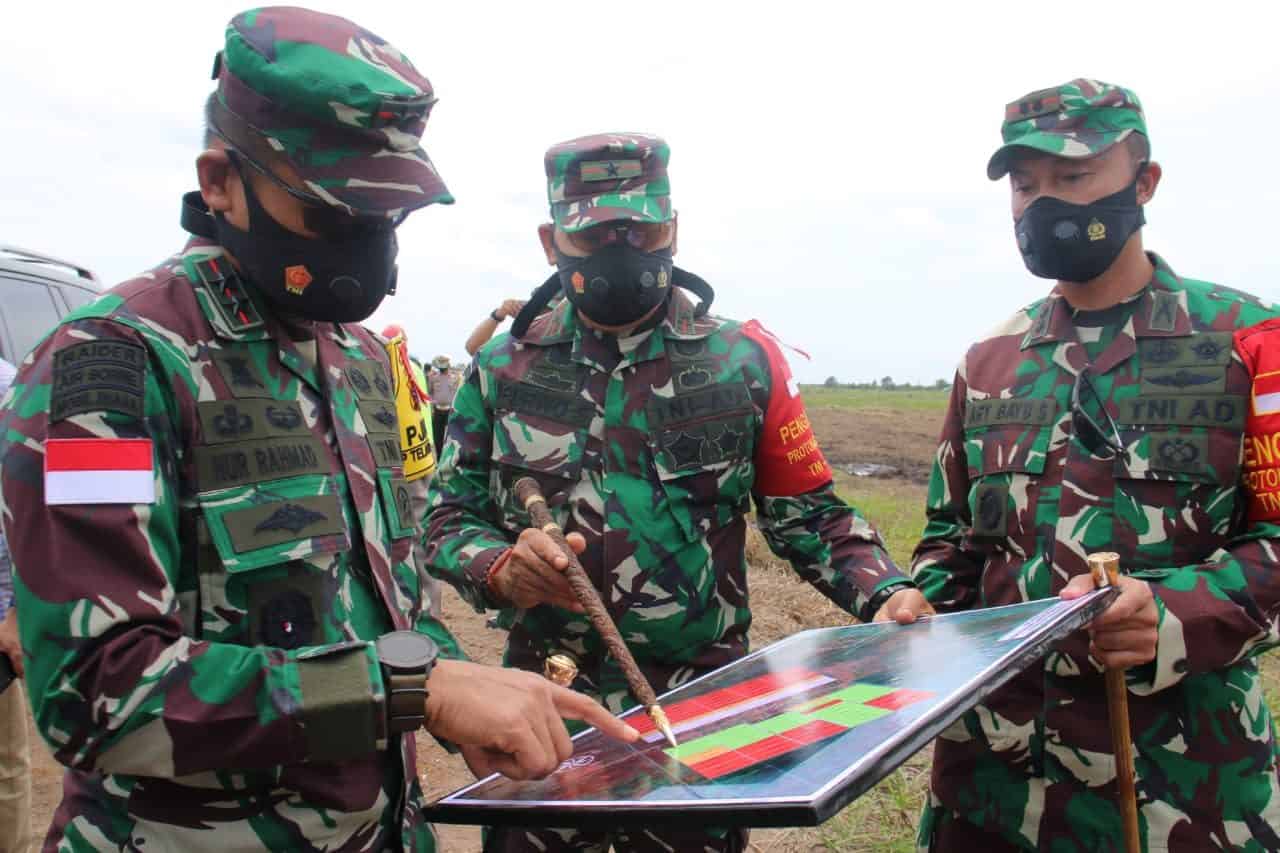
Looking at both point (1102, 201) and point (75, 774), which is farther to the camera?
point (1102, 201)

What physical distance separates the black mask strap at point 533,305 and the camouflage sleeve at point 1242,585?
5.62 feet

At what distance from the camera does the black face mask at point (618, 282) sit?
8.10ft

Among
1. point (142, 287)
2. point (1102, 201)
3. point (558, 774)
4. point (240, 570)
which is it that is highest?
point (1102, 201)

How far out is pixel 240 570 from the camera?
149cm

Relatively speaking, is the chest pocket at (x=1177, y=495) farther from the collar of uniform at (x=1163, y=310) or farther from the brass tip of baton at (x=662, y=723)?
the brass tip of baton at (x=662, y=723)

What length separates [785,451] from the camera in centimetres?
255

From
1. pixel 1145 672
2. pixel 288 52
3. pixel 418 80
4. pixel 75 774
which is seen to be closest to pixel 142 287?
pixel 288 52

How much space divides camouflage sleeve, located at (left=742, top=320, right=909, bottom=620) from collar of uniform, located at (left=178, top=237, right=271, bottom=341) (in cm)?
135

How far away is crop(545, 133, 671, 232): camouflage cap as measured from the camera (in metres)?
2.47

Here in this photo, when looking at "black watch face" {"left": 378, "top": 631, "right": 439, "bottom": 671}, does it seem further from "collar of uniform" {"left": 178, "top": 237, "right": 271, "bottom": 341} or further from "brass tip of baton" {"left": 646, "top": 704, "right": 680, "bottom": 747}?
"collar of uniform" {"left": 178, "top": 237, "right": 271, "bottom": 341}

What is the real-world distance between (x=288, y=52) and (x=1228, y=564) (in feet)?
7.20

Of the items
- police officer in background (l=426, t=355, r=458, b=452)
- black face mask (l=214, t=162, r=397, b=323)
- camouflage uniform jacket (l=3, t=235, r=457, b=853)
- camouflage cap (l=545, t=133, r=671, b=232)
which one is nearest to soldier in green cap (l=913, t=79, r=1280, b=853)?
camouflage cap (l=545, t=133, r=671, b=232)

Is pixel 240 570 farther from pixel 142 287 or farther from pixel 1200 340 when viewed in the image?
pixel 1200 340

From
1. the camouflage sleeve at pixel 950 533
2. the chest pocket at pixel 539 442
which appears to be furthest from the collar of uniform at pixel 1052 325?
the chest pocket at pixel 539 442
